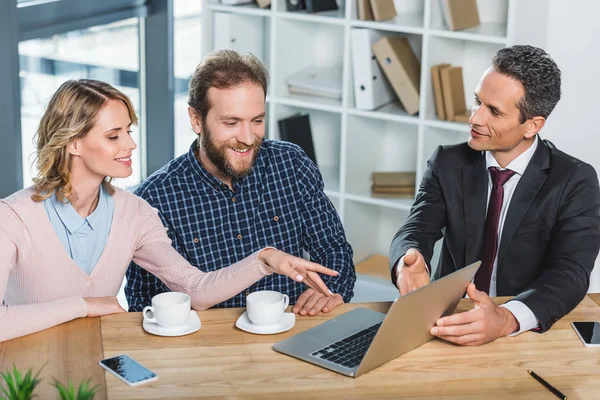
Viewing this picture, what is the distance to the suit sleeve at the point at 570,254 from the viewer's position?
2.14m

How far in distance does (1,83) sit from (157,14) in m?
1.11

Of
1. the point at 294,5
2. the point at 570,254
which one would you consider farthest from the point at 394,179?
the point at 570,254

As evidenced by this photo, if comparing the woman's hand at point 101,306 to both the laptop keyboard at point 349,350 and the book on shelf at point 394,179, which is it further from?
the book on shelf at point 394,179

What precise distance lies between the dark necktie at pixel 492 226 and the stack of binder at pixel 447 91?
3.30 ft

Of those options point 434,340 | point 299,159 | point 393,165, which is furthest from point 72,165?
point 393,165

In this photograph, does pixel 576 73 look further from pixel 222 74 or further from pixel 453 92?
pixel 222 74

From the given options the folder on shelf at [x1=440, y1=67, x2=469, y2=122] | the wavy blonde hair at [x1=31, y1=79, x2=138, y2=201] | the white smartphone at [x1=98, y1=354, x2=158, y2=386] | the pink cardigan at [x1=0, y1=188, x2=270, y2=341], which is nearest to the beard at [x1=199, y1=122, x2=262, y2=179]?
the pink cardigan at [x1=0, y1=188, x2=270, y2=341]

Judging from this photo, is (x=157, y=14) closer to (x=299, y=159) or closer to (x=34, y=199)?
(x=299, y=159)

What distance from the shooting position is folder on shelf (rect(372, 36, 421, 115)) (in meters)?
3.72

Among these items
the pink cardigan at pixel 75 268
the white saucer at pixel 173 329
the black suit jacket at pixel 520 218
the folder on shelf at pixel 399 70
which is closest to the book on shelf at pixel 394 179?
the folder on shelf at pixel 399 70

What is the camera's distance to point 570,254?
239 cm

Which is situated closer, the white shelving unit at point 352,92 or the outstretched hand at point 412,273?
the outstretched hand at point 412,273

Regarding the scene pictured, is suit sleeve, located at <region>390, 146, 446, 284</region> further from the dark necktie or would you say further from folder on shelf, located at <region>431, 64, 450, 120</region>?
folder on shelf, located at <region>431, 64, 450, 120</region>

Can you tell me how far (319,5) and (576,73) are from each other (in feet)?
3.60
